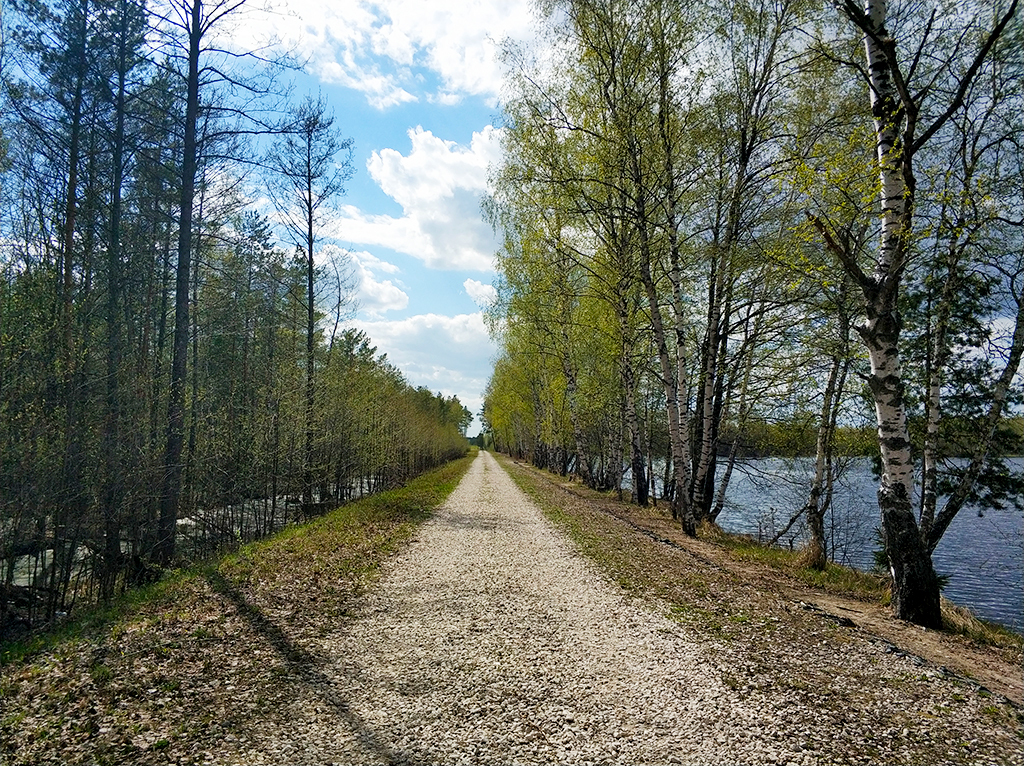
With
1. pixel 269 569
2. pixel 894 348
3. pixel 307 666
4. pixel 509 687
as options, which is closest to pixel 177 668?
pixel 307 666

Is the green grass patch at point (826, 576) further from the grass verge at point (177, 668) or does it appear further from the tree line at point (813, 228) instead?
the grass verge at point (177, 668)

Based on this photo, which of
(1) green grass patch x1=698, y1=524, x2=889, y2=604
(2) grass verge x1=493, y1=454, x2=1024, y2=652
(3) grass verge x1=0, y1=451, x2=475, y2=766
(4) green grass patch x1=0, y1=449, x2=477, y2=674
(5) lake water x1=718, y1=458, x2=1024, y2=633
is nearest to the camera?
(3) grass verge x1=0, y1=451, x2=475, y2=766

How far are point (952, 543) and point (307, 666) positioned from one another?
888 inches

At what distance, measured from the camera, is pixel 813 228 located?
684 centimetres

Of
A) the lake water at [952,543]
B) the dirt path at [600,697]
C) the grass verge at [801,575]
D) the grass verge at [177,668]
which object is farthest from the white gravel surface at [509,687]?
the lake water at [952,543]

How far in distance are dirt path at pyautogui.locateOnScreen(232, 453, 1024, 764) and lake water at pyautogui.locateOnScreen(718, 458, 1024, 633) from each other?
8204 millimetres

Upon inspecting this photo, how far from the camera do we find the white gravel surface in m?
3.61

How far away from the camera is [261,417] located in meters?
12.8

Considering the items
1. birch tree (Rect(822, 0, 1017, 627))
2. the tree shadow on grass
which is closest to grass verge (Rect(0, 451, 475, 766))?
the tree shadow on grass

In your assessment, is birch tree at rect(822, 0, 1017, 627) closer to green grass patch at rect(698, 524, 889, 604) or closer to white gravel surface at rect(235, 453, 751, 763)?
green grass patch at rect(698, 524, 889, 604)

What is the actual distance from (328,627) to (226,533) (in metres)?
7.95

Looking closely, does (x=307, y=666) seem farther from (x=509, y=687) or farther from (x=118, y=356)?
(x=118, y=356)

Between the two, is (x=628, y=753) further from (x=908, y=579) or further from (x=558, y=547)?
(x=558, y=547)

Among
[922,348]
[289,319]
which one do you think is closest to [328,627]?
[922,348]
